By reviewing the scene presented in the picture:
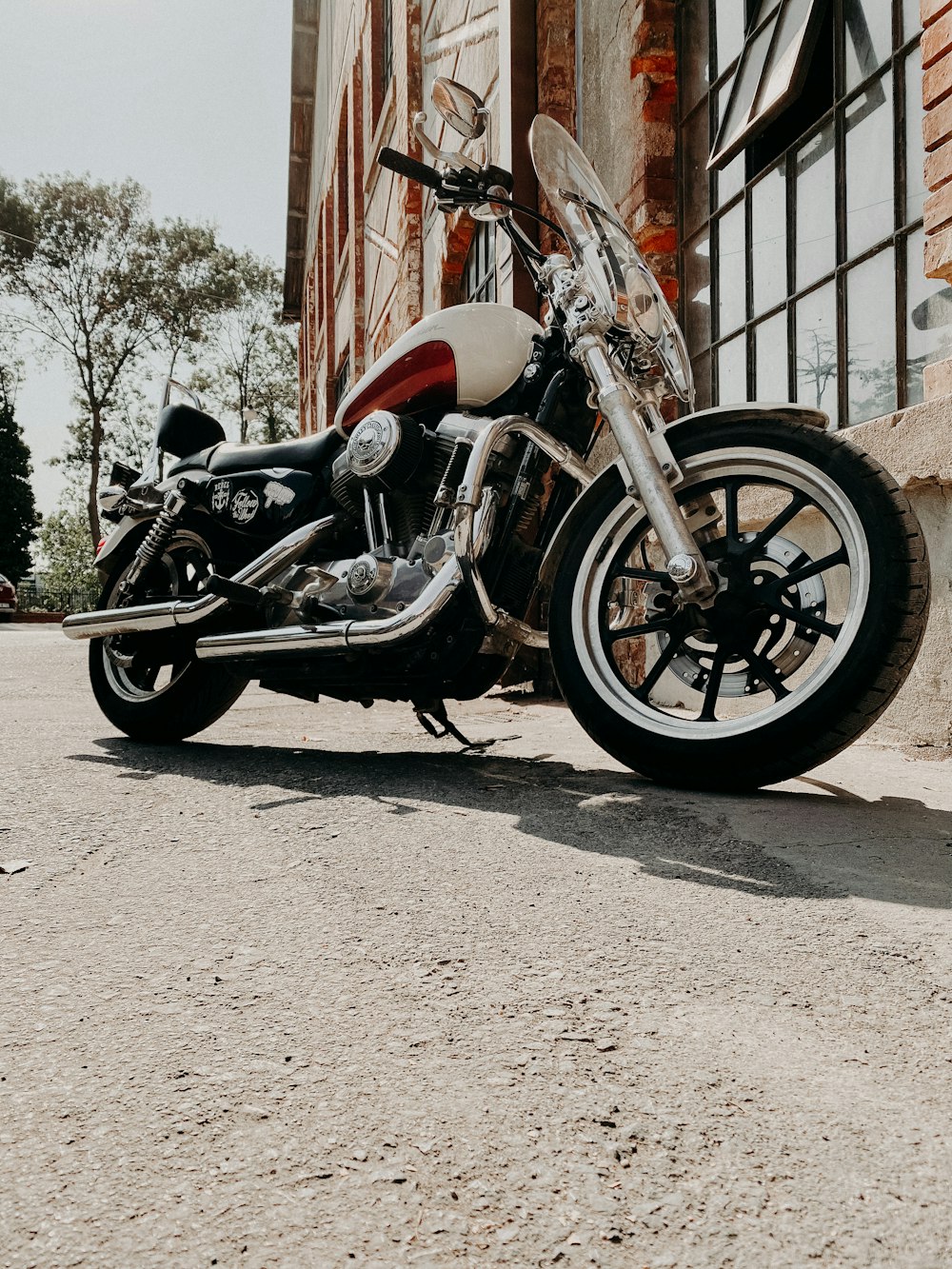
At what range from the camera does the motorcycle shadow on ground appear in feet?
5.59

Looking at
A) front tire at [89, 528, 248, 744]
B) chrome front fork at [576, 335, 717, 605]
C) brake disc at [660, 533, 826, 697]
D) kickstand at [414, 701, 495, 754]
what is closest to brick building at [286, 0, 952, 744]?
brake disc at [660, 533, 826, 697]

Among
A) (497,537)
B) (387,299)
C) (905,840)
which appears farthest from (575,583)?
(387,299)

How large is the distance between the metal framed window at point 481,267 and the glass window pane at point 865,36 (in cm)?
293

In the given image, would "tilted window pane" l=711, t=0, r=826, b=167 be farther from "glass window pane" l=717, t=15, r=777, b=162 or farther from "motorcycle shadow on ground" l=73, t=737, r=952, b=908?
"motorcycle shadow on ground" l=73, t=737, r=952, b=908

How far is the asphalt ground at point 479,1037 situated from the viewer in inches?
31.0

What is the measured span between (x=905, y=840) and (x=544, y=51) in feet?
16.6

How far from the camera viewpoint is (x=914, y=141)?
327 centimetres

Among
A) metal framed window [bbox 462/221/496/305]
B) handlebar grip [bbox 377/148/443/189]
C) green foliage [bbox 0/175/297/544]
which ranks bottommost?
handlebar grip [bbox 377/148/443/189]

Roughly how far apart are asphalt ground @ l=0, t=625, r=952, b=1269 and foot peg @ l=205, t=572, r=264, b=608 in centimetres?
104

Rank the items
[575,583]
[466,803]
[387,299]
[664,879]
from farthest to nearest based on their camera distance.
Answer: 1. [387,299]
2. [575,583]
3. [466,803]
4. [664,879]

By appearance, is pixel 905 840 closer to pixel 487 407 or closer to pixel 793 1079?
pixel 793 1079

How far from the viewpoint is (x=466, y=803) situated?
7.66 feet

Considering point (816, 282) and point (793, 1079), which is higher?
point (816, 282)

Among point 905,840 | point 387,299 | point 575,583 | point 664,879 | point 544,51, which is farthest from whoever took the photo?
point 387,299
